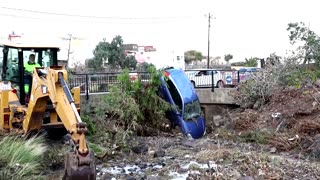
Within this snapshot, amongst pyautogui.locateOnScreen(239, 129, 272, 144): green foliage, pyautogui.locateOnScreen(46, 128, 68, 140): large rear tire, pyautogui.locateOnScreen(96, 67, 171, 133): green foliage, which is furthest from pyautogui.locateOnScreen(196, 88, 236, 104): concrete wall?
pyautogui.locateOnScreen(46, 128, 68, 140): large rear tire

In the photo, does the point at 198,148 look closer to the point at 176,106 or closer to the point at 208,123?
the point at 176,106

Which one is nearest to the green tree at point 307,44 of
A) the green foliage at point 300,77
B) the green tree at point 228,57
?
the green foliage at point 300,77

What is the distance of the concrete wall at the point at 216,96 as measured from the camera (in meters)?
18.4

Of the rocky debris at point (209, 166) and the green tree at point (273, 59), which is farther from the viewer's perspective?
the green tree at point (273, 59)

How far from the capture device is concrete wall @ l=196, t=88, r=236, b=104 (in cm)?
1841

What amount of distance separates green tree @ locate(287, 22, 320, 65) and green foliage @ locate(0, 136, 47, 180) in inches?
506

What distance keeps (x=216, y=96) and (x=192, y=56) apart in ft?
255

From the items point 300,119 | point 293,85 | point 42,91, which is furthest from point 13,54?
point 293,85

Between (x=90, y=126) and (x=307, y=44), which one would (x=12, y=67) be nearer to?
(x=90, y=126)

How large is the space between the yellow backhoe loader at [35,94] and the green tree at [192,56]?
81.2 metres

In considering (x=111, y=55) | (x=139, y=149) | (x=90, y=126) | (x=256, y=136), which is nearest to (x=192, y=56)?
(x=111, y=55)

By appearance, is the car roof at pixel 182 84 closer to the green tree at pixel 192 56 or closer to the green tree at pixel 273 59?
the green tree at pixel 273 59

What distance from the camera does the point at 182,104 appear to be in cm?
1560

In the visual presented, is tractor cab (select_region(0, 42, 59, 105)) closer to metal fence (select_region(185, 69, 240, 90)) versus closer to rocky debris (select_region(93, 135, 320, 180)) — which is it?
rocky debris (select_region(93, 135, 320, 180))
